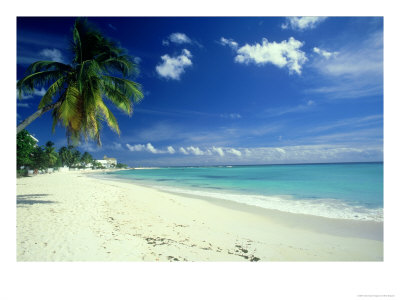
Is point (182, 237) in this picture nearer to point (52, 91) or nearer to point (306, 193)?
point (52, 91)

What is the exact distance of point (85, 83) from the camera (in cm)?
380

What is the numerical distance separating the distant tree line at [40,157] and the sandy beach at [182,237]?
1617 millimetres

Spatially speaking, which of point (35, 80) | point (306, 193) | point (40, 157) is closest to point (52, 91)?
point (35, 80)

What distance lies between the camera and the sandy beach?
8.56 feet

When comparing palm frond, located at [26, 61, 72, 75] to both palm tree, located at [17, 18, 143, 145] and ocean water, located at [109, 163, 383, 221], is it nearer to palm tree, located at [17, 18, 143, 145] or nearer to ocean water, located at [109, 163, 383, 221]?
palm tree, located at [17, 18, 143, 145]

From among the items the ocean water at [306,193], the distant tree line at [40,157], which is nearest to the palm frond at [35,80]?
the distant tree line at [40,157]

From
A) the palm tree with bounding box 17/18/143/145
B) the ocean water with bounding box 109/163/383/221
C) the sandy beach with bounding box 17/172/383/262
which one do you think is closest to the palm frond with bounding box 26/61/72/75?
the palm tree with bounding box 17/18/143/145

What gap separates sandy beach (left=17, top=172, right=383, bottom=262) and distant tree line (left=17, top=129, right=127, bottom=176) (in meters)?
1.62

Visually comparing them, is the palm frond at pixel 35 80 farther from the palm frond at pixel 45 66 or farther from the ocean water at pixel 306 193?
the ocean water at pixel 306 193

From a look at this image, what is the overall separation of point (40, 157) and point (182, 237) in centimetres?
2309
